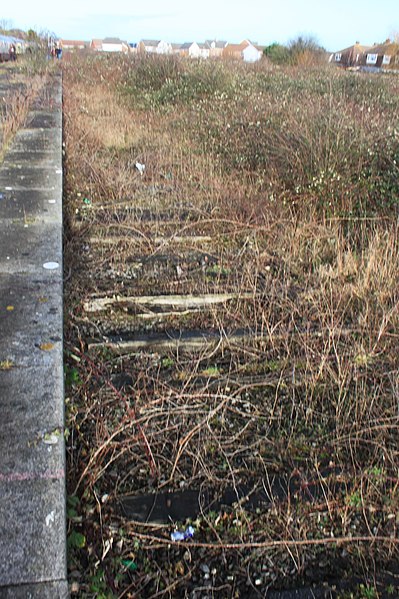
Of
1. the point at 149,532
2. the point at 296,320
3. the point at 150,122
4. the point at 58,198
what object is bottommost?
the point at 149,532

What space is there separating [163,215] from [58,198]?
48.4 inches

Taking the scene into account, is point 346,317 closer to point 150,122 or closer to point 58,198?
point 58,198

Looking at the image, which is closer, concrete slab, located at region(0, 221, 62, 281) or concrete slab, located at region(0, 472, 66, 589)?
concrete slab, located at region(0, 472, 66, 589)

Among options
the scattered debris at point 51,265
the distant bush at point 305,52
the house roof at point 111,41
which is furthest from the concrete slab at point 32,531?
the house roof at point 111,41

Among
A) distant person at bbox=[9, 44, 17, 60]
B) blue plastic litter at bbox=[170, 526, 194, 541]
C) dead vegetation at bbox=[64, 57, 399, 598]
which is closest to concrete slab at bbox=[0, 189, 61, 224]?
dead vegetation at bbox=[64, 57, 399, 598]

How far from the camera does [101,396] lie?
2.79 metres

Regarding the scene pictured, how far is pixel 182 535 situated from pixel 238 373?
125 centimetres

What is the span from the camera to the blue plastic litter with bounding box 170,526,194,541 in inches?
80.9

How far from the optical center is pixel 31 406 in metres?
2.36

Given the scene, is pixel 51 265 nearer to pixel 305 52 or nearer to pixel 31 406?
pixel 31 406

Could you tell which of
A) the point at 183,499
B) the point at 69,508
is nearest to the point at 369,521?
the point at 183,499

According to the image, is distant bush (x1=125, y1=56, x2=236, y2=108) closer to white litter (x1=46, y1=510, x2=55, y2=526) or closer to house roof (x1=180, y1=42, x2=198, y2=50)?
white litter (x1=46, y1=510, x2=55, y2=526)

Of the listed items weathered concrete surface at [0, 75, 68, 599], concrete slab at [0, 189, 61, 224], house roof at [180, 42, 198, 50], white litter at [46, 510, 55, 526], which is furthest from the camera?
house roof at [180, 42, 198, 50]

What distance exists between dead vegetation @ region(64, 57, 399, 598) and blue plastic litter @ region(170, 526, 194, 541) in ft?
0.09
